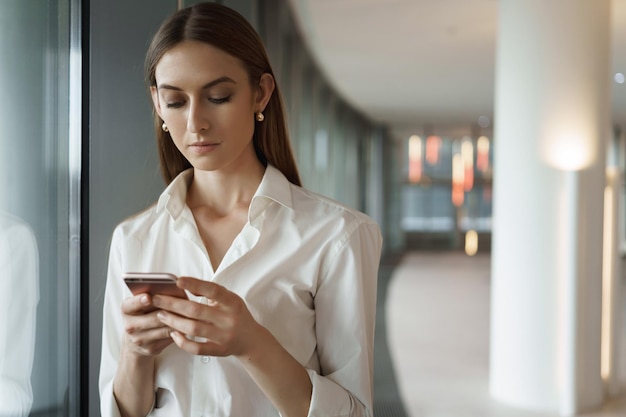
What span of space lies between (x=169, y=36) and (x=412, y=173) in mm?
19252

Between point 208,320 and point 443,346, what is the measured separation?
594 cm

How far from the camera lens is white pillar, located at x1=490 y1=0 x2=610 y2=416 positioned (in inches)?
189

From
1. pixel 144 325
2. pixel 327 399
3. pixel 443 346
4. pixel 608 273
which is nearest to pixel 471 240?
pixel 443 346

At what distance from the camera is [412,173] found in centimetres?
2038

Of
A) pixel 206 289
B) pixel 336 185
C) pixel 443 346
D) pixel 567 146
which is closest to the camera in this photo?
pixel 206 289

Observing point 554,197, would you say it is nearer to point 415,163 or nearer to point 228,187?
point 228,187

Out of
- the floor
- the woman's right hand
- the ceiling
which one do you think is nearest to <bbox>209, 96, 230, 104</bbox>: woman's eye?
the woman's right hand

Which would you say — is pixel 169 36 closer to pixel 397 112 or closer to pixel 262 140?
pixel 262 140

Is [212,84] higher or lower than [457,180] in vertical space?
higher

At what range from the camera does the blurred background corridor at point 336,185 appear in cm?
202

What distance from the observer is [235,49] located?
54.9 inches

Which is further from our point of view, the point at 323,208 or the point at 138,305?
the point at 323,208

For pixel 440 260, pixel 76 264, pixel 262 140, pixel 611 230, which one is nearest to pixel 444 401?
pixel 611 230

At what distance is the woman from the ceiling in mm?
5414
